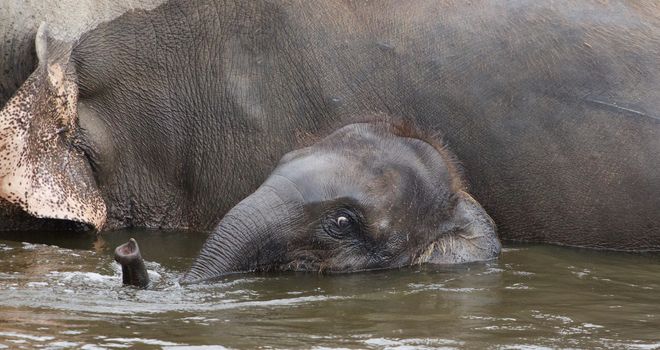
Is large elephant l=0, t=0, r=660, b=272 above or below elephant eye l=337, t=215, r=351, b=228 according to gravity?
above

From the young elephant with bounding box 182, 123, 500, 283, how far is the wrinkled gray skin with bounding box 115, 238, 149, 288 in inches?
12.0

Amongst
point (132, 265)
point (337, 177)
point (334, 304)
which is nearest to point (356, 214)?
point (337, 177)

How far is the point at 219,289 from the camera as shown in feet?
18.8

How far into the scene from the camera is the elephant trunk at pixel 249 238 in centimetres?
605

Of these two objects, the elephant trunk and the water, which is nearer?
the water

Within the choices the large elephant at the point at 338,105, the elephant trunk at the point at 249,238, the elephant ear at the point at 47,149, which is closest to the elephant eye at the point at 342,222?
the elephant trunk at the point at 249,238

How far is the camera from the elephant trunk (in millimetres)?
6051

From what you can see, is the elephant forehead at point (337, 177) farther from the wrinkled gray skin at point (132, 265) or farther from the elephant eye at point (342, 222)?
the wrinkled gray skin at point (132, 265)

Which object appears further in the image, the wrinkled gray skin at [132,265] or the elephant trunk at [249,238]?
the elephant trunk at [249,238]

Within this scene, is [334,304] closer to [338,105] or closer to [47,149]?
[338,105]

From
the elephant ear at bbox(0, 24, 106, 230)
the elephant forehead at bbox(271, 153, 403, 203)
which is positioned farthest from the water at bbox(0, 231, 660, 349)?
the elephant forehead at bbox(271, 153, 403, 203)

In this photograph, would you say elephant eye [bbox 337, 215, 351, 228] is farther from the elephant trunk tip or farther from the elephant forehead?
the elephant trunk tip

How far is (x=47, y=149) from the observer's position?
6914 millimetres

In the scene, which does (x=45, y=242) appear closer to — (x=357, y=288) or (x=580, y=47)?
(x=357, y=288)
